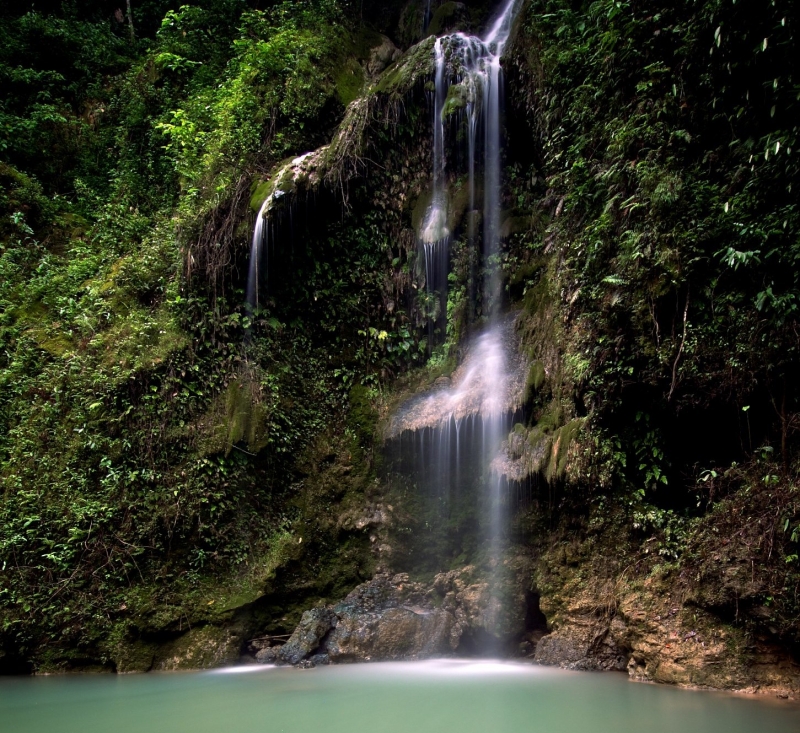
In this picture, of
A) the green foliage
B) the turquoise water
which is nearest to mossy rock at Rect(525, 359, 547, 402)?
the green foliage

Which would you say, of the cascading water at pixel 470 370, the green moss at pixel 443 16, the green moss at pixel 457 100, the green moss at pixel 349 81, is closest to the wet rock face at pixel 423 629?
the cascading water at pixel 470 370

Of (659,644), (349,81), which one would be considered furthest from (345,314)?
(659,644)

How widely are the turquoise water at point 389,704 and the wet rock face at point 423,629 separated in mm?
312

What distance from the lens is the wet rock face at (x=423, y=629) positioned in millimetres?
6754

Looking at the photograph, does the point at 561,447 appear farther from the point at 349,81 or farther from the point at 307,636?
the point at 349,81

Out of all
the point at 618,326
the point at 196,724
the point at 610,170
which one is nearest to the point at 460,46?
the point at 610,170

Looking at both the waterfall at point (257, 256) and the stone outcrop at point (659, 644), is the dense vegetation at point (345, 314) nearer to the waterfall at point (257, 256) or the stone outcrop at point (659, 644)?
the waterfall at point (257, 256)

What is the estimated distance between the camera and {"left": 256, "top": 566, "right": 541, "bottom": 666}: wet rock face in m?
6.75

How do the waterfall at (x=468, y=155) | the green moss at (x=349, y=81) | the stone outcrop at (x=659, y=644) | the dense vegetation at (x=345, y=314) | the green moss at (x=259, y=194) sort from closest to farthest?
the stone outcrop at (x=659, y=644) < the dense vegetation at (x=345, y=314) < the green moss at (x=259, y=194) < the waterfall at (x=468, y=155) < the green moss at (x=349, y=81)

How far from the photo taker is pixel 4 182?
11.4 m

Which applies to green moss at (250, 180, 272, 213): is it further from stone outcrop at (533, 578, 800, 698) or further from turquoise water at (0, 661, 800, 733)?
stone outcrop at (533, 578, 800, 698)

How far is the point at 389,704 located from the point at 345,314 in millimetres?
5830

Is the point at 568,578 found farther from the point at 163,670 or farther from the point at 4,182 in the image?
the point at 4,182

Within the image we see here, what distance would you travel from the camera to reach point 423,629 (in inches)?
273
